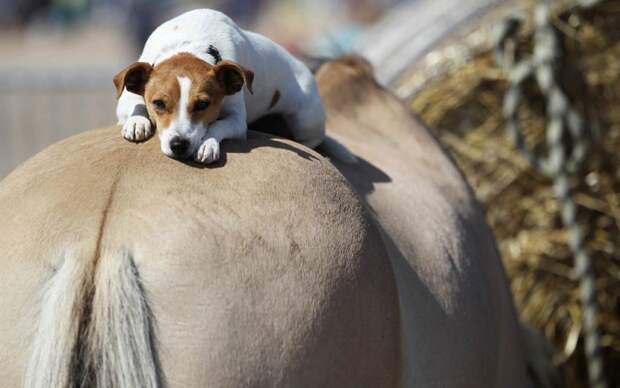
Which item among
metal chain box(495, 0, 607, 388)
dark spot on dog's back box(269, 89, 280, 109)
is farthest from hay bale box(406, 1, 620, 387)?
dark spot on dog's back box(269, 89, 280, 109)

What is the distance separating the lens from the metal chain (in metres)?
3.82

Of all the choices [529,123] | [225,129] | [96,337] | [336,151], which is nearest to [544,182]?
[529,123]

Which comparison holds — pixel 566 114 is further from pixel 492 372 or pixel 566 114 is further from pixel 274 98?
pixel 274 98

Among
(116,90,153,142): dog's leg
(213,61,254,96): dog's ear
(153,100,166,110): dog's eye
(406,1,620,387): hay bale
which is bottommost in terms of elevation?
(406,1,620,387): hay bale

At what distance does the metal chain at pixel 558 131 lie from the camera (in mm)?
3824

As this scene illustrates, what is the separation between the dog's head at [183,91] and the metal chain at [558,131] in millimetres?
1951

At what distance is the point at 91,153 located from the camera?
1.98m

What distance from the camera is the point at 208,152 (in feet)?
6.35

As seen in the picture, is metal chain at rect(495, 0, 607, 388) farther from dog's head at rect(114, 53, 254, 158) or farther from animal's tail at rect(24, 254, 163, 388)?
animal's tail at rect(24, 254, 163, 388)

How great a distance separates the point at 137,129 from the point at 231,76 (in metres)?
0.19

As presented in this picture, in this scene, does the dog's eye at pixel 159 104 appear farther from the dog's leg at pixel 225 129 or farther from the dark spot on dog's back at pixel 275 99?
the dark spot on dog's back at pixel 275 99

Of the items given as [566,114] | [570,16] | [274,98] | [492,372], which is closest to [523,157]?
[566,114]

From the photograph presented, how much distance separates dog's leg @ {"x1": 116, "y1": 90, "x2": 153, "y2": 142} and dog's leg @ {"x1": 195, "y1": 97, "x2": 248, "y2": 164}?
0.11 meters

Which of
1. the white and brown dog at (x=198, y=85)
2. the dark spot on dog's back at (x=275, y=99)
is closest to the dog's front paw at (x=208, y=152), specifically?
the white and brown dog at (x=198, y=85)
